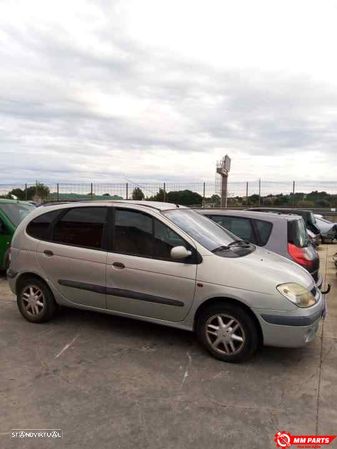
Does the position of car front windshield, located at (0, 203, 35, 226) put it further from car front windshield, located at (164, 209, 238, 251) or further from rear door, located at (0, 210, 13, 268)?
car front windshield, located at (164, 209, 238, 251)

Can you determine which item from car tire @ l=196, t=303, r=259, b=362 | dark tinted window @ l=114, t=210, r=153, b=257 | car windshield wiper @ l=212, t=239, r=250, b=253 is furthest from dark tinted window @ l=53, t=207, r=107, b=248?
car tire @ l=196, t=303, r=259, b=362

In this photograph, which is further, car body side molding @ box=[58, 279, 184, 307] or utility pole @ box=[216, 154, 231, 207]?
utility pole @ box=[216, 154, 231, 207]

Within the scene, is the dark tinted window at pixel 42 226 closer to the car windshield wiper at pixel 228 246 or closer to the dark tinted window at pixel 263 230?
the car windshield wiper at pixel 228 246

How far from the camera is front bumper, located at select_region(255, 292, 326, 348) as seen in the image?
4.14m

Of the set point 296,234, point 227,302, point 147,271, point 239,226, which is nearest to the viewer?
point 227,302

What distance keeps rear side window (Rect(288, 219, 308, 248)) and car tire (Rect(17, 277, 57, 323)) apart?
3.49 metres

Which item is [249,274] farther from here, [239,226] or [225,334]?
[239,226]

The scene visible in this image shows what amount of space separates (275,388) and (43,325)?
3062 millimetres

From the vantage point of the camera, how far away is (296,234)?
6.34 m

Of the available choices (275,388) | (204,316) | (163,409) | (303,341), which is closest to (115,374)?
(163,409)

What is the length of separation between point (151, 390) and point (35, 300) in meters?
2.44

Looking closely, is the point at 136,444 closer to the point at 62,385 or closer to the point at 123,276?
the point at 62,385

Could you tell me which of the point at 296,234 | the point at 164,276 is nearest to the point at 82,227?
the point at 164,276

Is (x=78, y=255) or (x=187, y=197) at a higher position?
(x=187, y=197)
